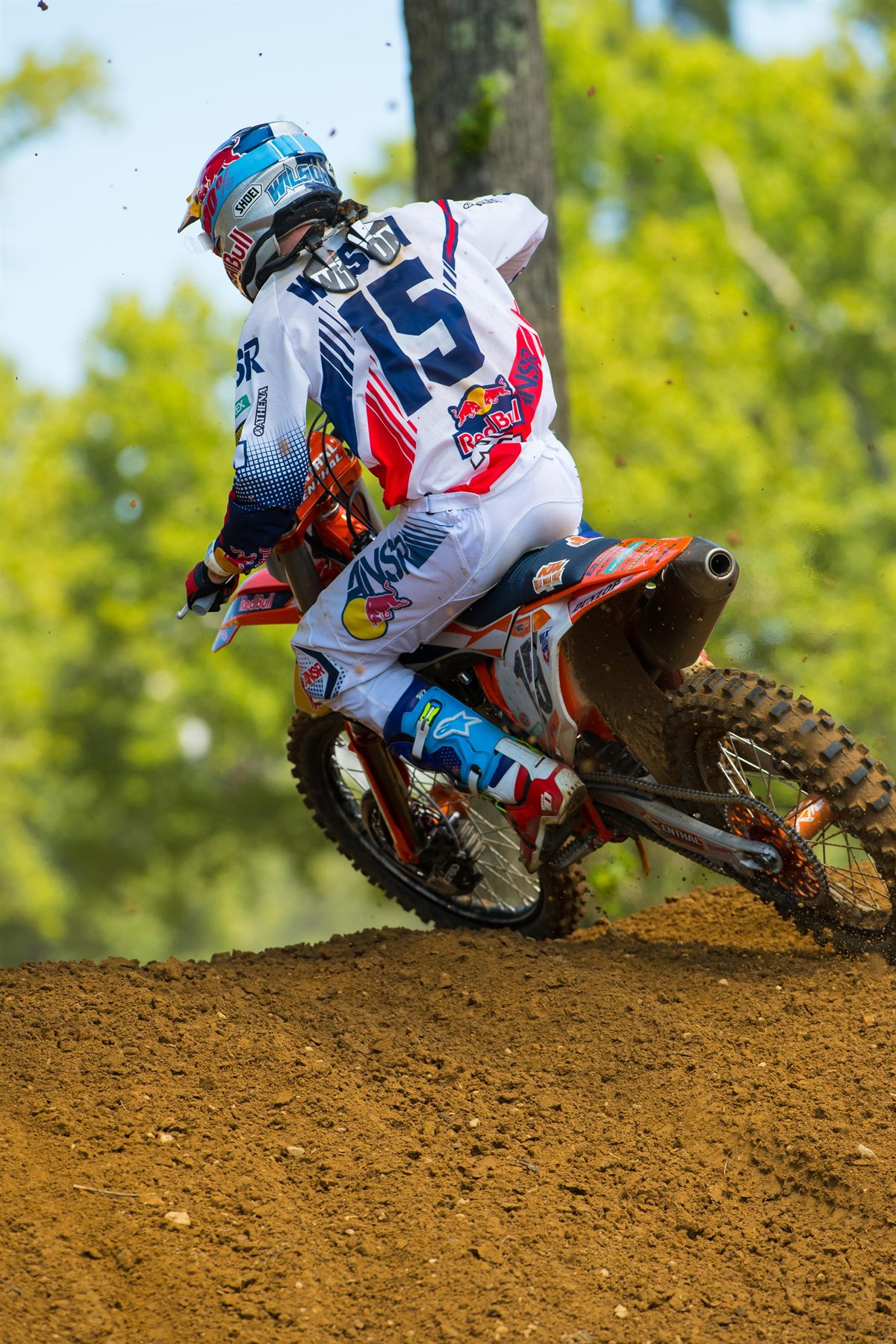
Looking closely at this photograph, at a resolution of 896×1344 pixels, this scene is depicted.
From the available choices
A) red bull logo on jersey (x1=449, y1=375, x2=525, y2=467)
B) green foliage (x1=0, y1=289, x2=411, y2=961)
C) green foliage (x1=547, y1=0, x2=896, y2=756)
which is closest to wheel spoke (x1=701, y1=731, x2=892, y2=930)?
red bull logo on jersey (x1=449, y1=375, x2=525, y2=467)

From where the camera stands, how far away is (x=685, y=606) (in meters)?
3.93

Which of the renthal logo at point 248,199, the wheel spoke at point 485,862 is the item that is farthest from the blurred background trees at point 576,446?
the renthal logo at point 248,199

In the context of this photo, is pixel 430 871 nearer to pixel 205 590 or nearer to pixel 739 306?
pixel 205 590

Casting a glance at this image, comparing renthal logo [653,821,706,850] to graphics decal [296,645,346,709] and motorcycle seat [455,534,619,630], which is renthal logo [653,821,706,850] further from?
graphics decal [296,645,346,709]

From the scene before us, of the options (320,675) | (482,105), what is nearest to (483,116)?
(482,105)

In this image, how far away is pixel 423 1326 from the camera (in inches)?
106

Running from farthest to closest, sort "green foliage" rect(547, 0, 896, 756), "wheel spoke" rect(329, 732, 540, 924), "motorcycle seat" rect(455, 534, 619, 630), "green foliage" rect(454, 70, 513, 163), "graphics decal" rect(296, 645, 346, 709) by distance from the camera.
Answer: "green foliage" rect(547, 0, 896, 756) < "green foliage" rect(454, 70, 513, 163) < "wheel spoke" rect(329, 732, 540, 924) < "graphics decal" rect(296, 645, 346, 709) < "motorcycle seat" rect(455, 534, 619, 630)

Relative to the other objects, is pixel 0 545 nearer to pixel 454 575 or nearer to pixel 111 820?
pixel 111 820

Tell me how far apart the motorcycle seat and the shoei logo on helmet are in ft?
4.66

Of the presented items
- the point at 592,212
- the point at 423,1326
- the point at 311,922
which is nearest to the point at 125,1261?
the point at 423,1326

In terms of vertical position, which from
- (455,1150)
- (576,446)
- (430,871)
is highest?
(455,1150)

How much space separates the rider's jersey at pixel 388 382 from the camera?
4.01m

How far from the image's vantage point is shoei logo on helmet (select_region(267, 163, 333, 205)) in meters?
4.16

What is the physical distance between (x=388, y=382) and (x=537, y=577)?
776 mm
